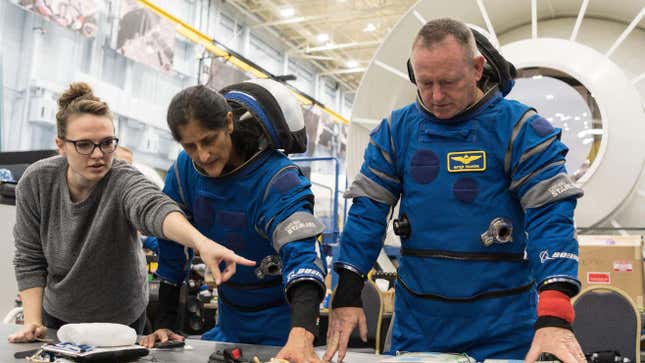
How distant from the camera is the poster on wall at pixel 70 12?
21.7 ft

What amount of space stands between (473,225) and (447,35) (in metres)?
0.49

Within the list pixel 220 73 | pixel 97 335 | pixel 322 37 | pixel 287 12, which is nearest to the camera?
pixel 97 335

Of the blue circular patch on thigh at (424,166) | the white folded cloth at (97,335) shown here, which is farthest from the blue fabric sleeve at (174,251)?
the blue circular patch on thigh at (424,166)

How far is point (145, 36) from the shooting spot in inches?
317

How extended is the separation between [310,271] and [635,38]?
355 cm

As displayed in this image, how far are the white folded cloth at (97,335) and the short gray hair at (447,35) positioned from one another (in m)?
1.03

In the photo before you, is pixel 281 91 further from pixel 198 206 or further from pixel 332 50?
pixel 332 50

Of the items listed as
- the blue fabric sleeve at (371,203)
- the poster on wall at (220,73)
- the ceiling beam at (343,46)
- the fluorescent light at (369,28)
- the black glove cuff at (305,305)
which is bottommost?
the black glove cuff at (305,305)

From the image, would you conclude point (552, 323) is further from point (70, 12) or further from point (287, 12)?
point (287, 12)

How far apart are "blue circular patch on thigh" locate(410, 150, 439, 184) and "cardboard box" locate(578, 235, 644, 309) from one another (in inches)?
95.9

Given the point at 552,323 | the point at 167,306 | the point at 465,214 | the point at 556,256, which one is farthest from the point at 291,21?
the point at 552,323

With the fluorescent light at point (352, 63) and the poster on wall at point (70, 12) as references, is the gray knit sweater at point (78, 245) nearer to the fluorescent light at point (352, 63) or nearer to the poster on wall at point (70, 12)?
the poster on wall at point (70, 12)

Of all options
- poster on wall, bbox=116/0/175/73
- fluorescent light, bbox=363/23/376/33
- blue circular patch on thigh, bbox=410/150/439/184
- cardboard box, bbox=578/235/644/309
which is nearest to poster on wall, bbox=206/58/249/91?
poster on wall, bbox=116/0/175/73

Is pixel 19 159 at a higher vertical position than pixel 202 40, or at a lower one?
lower
